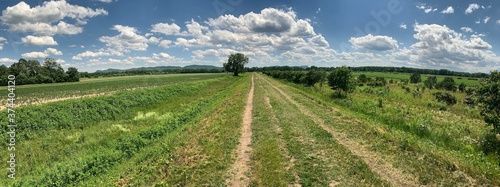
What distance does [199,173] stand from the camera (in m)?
8.99

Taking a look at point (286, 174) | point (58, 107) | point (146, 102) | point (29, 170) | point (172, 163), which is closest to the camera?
point (286, 174)

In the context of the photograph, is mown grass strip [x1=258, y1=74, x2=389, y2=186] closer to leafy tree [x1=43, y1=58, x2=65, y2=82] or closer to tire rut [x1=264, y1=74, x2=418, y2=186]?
tire rut [x1=264, y1=74, x2=418, y2=186]

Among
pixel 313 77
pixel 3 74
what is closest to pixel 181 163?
pixel 313 77

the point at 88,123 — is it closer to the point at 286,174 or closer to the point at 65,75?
the point at 286,174

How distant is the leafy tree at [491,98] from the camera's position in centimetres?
1359

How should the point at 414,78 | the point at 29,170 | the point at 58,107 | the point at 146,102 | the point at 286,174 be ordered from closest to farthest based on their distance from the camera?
the point at 286,174 < the point at 29,170 < the point at 58,107 < the point at 146,102 < the point at 414,78

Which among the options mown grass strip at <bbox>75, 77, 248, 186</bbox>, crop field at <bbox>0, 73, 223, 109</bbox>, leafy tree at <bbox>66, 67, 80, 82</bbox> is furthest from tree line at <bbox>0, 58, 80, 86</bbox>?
mown grass strip at <bbox>75, 77, 248, 186</bbox>

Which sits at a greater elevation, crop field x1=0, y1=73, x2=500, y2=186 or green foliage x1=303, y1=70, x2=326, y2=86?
green foliage x1=303, y1=70, x2=326, y2=86

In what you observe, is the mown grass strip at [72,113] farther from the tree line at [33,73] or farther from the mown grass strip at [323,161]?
the tree line at [33,73]

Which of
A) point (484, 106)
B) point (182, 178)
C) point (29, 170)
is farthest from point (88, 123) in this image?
point (484, 106)

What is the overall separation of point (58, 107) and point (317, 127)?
19213mm

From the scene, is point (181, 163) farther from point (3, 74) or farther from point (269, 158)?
point (3, 74)

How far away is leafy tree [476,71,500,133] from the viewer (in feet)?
44.6

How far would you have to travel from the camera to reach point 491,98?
46.5ft
